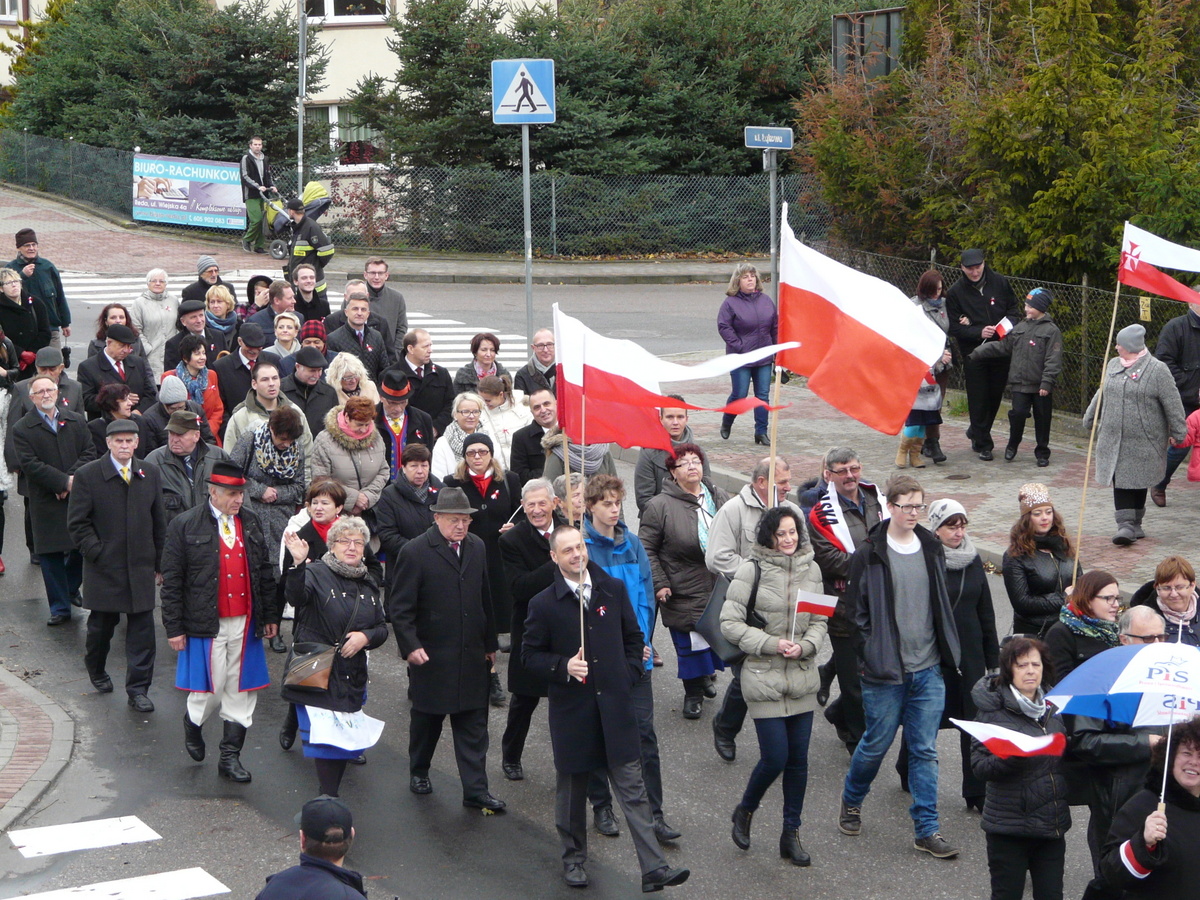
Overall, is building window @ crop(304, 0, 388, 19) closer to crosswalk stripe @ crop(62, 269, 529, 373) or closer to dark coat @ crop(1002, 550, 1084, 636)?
crosswalk stripe @ crop(62, 269, 529, 373)

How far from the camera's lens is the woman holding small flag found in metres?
7.54

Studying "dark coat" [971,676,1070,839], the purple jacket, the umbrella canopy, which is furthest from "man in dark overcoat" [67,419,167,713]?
the purple jacket

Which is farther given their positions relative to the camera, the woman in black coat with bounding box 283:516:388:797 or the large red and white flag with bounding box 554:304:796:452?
the woman in black coat with bounding box 283:516:388:797

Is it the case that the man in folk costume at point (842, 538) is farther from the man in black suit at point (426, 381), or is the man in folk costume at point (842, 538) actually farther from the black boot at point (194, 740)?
the man in black suit at point (426, 381)

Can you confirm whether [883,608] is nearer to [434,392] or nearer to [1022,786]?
[1022,786]

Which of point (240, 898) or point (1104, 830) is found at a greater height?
point (1104, 830)

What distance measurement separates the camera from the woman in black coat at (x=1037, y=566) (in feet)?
26.7

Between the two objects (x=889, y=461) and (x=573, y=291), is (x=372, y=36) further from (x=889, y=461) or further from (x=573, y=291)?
(x=889, y=461)

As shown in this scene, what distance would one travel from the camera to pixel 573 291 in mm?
28094

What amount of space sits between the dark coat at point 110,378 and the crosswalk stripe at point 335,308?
696 cm

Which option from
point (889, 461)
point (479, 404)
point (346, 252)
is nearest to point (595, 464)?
point (479, 404)

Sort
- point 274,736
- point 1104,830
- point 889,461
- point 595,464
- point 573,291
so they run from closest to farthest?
point 1104,830, point 274,736, point 595,464, point 889,461, point 573,291

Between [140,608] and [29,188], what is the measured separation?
30559mm

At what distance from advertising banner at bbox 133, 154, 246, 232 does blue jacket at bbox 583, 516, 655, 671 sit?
2371cm
